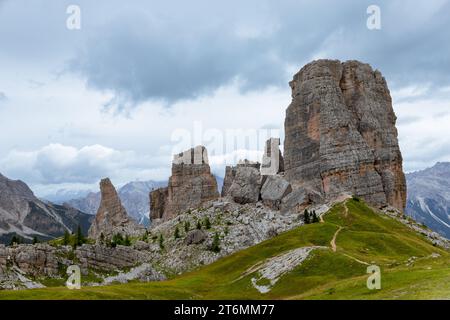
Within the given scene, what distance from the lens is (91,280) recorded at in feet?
379

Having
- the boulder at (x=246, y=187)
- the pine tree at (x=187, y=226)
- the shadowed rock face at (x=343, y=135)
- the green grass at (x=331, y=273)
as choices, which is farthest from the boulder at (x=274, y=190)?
the pine tree at (x=187, y=226)

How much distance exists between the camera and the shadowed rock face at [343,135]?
579ft

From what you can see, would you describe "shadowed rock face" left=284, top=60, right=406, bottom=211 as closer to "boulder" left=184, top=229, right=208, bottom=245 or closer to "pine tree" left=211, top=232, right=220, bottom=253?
"pine tree" left=211, top=232, right=220, bottom=253

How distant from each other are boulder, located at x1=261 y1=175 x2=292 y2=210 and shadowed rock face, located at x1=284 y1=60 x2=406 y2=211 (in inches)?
227

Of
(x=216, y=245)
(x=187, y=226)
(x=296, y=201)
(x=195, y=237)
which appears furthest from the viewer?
(x=296, y=201)

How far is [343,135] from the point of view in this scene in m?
179

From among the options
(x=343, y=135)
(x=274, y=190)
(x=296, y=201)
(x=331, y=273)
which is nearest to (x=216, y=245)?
(x=296, y=201)

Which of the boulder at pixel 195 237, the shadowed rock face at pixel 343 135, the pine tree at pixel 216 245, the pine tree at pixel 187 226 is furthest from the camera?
the shadowed rock face at pixel 343 135

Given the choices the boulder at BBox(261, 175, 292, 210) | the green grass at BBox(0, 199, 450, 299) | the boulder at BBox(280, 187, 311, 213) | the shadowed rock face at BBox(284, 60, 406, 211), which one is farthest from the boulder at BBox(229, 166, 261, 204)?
→ the green grass at BBox(0, 199, 450, 299)

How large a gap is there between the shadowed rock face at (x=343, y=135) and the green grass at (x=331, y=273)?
20.7 metres

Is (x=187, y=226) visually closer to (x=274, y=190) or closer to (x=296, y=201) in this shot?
(x=274, y=190)

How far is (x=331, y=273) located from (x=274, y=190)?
333 ft

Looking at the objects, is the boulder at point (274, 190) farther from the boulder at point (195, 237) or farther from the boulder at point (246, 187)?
the boulder at point (195, 237)
